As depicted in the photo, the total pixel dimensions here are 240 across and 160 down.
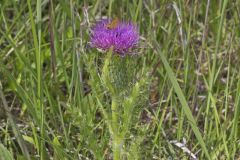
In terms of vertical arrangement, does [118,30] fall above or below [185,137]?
above

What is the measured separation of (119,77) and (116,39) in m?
0.08

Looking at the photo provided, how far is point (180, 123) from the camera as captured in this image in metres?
1.29

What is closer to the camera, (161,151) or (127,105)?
(127,105)

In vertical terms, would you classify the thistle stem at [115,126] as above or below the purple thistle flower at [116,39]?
below

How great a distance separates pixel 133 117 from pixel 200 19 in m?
0.94

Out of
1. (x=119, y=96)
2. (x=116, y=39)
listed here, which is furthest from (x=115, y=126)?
(x=116, y=39)

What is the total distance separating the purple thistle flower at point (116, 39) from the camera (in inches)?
41.2

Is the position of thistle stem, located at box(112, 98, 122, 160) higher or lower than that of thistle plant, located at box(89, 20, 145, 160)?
lower

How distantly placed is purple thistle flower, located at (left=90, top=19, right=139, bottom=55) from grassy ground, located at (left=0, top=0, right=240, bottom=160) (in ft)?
0.08

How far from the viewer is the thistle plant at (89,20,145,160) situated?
1018 mm

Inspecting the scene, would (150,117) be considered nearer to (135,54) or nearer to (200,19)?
(135,54)

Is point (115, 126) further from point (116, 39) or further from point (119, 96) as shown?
point (116, 39)

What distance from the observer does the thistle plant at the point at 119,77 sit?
1018mm

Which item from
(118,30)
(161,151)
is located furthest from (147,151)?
(118,30)
